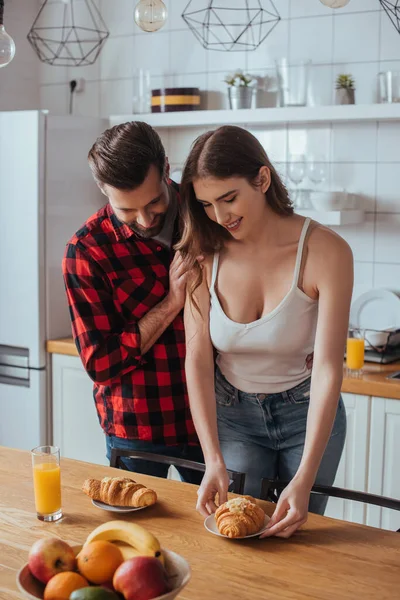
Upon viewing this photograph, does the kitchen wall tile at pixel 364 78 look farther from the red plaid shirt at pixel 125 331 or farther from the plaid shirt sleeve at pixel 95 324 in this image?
the plaid shirt sleeve at pixel 95 324

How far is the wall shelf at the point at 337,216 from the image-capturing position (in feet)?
10.5

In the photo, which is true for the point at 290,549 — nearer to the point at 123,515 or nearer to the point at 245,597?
the point at 245,597

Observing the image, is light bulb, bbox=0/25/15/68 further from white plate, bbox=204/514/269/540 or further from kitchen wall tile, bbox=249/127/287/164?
kitchen wall tile, bbox=249/127/287/164

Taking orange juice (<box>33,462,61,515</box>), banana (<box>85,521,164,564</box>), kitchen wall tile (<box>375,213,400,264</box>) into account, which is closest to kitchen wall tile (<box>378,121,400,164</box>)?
kitchen wall tile (<box>375,213,400,264</box>)

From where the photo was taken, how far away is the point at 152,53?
3.88m

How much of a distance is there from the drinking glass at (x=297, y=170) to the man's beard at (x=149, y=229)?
1.50m

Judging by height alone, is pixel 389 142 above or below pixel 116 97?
below

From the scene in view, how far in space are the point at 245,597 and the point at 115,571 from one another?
29cm

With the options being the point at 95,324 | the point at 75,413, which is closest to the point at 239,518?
the point at 95,324

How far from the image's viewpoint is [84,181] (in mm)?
3740

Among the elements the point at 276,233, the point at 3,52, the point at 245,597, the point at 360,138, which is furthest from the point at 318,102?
the point at 245,597

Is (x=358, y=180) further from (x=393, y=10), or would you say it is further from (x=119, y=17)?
(x=119, y=17)

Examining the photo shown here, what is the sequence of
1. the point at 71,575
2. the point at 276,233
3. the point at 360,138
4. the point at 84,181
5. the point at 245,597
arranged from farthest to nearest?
1. the point at 84,181
2. the point at 360,138
3. the point at 276,233
4. the point at 245,597
5. the point at 71,575

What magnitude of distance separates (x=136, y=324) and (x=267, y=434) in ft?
1.42
